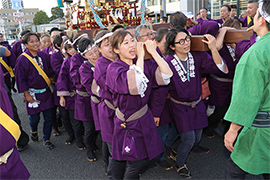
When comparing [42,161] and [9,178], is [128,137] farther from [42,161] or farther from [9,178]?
[42,161]

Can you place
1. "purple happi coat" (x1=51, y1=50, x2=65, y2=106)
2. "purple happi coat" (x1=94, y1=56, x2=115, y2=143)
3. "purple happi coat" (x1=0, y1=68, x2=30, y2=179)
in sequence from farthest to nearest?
1. "purple happi coat" (x1=51, y1=50, x2=65, y2=106)
2. "purple happi coat" (x1=94, y1=56, x2=115, y2=143)
3. "purple happi coat" (x1=0, y1=68, x2=30, y2=179)

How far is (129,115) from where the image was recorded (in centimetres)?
191

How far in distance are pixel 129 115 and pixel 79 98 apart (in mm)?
1391

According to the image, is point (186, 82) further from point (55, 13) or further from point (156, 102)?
point (55, 13)

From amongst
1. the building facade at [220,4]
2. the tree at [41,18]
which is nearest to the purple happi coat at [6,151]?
the building facade at [220,4]

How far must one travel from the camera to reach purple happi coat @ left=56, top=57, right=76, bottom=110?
131 inches

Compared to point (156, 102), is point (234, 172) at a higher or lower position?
lower

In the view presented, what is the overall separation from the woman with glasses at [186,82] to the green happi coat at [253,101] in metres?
0.81

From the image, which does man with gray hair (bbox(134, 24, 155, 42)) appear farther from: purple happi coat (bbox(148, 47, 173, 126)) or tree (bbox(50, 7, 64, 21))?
tree (bbox(50, 7, 64, 21))

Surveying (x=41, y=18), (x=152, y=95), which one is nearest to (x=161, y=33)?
(x=152, y=95)

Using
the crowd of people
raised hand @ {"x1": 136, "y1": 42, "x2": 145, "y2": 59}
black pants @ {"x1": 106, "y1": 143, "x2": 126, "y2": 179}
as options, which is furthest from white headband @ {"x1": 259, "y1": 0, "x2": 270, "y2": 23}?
black pants @ {"x1": 106, "y1": 143, "x2": 126, "y2": 179}

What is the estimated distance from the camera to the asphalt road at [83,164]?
2.63 metres

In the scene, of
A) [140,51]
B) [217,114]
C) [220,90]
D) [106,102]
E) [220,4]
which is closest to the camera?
[140,51]

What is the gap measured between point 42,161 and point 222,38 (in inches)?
115
